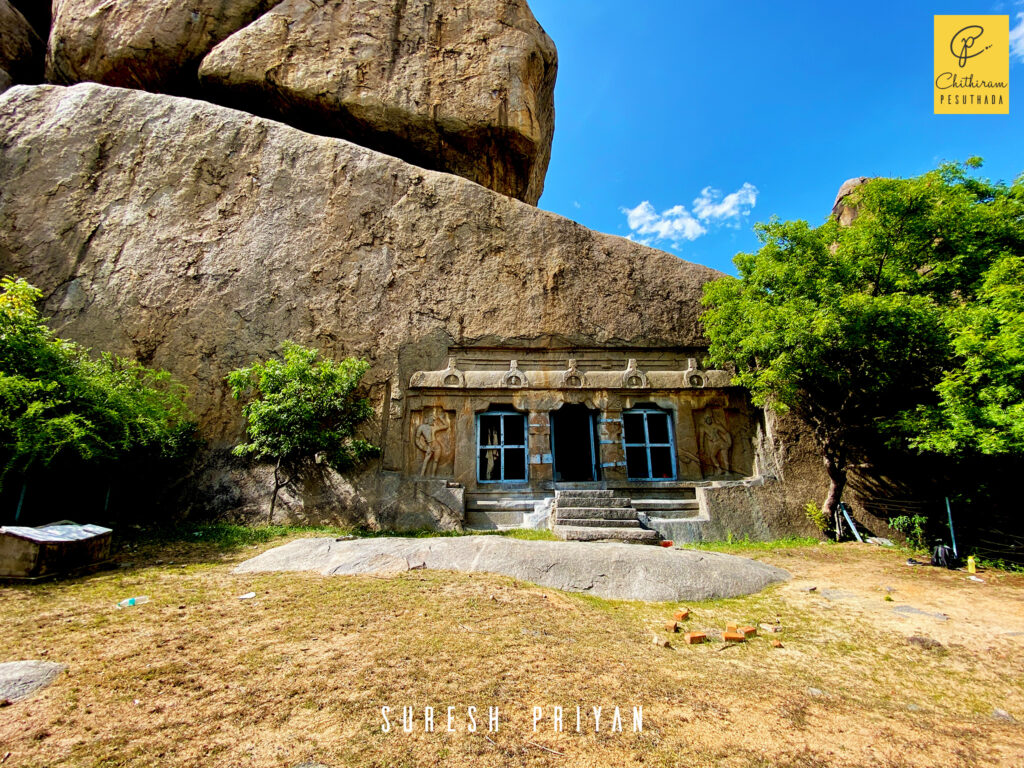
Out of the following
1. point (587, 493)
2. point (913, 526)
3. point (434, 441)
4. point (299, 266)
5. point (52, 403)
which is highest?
point (299, 266)

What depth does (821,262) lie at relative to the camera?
9883 mm

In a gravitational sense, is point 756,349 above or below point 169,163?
below

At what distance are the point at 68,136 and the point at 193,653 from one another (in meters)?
15.4

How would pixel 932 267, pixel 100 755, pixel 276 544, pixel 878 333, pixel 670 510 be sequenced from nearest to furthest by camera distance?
pixel 100 755, pixel 276 544, pixel 878 333, pixel 932 267, pixel 670 510

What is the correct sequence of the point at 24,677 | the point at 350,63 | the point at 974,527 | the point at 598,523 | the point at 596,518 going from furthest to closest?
the point at 350,63
the point at 596,518
the point at 598,523
the point at 974,527
the point at 24,677

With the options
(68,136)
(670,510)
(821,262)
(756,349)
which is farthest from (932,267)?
(68,136)

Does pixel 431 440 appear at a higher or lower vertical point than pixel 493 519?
higher

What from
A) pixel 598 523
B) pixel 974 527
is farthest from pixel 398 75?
pixel 974 527

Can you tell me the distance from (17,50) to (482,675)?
2564 cm

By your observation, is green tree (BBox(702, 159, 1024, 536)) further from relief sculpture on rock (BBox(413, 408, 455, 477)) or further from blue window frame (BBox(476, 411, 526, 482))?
relief sculpture on rock (BBox(413, 408, 455, 477))

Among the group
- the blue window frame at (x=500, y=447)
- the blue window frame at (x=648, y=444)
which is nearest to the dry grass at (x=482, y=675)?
the blue window frame at (x=500, y=447)

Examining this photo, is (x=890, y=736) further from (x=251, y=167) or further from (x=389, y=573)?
(x=251, y=167)

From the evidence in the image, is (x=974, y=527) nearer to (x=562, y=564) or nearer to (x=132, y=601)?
(x=562, y=564)

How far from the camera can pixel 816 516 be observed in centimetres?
1033
